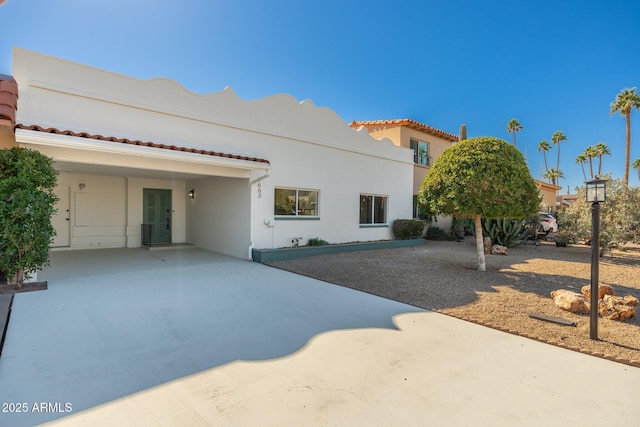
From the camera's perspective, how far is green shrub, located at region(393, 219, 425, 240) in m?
15.8

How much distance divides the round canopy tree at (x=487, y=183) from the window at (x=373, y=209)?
6.07 m

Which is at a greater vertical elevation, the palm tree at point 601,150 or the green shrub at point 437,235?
the palm tree at point 601,150

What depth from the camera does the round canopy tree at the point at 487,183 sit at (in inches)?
326

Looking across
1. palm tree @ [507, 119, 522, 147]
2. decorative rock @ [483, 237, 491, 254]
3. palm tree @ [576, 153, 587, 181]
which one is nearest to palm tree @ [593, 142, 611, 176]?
palm tree @ [576, 153, 587, 181]

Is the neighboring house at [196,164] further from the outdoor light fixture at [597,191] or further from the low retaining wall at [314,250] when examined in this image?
the outdoor light fixture at [597,191]

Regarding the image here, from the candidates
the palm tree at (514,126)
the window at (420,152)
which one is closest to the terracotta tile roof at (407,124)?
the window at (420,152)

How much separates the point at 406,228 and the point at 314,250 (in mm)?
6168

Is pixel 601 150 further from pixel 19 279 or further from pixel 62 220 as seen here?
pixel 19 279

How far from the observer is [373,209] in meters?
15.4

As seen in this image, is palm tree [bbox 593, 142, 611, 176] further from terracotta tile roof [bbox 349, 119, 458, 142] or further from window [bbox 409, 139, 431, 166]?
window [bbox 409, 139, 431, 166]

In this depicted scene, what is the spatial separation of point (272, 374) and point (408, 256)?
9.42 m

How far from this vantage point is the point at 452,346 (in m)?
4.30

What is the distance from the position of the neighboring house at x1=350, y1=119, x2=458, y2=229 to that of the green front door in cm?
1072

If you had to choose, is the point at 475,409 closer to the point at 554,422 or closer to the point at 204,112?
the point at 554,422
